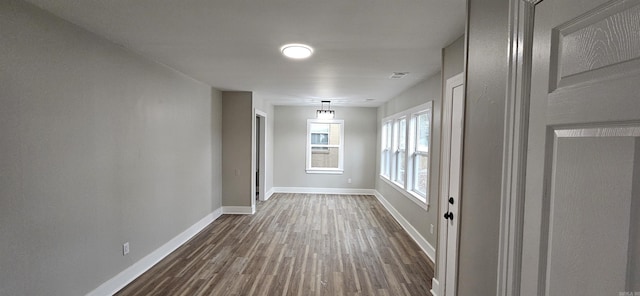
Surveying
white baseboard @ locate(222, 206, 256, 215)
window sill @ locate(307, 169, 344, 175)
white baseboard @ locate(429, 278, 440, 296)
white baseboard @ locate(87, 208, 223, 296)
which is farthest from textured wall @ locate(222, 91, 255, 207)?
white baseboard @ locate(429, 278, 440, 296)

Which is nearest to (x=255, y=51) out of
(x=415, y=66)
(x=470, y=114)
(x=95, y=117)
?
(x=95, y=117)

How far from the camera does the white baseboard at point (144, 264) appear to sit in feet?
7.86

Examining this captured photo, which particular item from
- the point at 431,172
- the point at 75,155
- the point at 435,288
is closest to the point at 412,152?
the point at 431,172

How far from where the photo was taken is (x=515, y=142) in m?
0.87

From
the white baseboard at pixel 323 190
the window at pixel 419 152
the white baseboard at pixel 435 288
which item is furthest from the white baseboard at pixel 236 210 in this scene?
the white baseboard at pixel 435 288

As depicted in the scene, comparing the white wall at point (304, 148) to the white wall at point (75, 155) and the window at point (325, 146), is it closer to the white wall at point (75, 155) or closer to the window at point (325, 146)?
the window at point (325, 146)

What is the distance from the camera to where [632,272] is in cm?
54

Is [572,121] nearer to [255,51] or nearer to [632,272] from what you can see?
[632,272]

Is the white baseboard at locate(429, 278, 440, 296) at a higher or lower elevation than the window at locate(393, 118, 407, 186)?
lower

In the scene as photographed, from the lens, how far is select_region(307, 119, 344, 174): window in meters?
7.17

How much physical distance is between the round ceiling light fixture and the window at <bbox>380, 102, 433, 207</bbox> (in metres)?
1.76

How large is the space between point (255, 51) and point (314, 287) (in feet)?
7.89

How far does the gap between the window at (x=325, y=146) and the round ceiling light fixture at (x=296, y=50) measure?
4.49 m

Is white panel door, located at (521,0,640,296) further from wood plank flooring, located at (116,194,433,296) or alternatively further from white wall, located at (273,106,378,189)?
white wall, located at (273,106,378,189)
